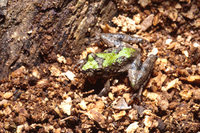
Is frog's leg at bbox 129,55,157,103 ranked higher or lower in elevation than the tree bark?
lower

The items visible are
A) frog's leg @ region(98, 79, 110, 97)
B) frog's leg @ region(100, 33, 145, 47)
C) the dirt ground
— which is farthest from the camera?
frog's leg @ region(100, 33, 145, 47)

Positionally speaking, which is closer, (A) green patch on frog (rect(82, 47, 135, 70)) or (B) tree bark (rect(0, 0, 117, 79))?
(B) tree bark (rect(0, 0, 117, 79))

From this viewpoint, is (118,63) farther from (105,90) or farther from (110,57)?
(105,90)

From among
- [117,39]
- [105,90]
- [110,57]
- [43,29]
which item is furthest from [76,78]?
[117,39]

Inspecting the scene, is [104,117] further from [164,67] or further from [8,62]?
[8,62]

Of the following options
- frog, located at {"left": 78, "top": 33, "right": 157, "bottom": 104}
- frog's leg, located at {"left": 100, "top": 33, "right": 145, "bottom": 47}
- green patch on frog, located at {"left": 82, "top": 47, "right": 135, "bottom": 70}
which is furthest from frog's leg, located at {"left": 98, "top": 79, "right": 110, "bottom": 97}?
frog's leg, located at {"left": 100, "top": 33, "right": 145, "bottom": 47}

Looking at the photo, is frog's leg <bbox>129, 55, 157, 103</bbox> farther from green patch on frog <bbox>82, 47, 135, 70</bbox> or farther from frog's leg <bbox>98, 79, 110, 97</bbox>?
frog's leg <bbox>98, 79, 110, 97</bbox>

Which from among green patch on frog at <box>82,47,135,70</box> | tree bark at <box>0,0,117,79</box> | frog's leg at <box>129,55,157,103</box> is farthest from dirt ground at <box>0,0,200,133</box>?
green patch on frog at <box>82,47,135,70</box>

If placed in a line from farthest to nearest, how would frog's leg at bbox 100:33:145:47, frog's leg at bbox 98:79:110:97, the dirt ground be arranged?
frog's leg at bbox 100:33:145:47 < frog's leg at bbox 98:79:110:97 < the dirt ground

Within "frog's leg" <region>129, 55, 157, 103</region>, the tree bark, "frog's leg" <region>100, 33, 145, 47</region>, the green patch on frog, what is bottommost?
"frog's leg" <region>129, 55, 157, 103</region>
